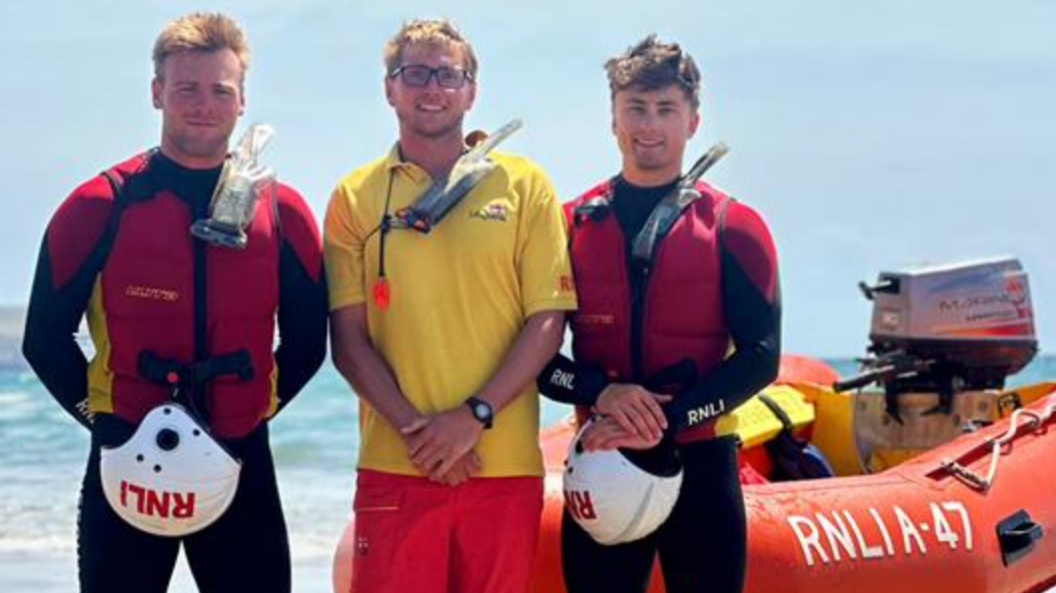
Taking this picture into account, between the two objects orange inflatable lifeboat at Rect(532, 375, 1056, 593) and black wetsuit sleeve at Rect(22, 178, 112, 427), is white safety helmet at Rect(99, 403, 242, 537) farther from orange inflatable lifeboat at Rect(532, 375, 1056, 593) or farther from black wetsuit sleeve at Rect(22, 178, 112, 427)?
orange inflatable lifeboat at Rect(532, 375, 1056, 593)

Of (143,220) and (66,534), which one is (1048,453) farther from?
(66,534)

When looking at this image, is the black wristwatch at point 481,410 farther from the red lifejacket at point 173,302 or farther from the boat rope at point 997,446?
the boat rope at point 997,446

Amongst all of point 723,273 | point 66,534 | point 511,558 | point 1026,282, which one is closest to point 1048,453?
point 1026,282

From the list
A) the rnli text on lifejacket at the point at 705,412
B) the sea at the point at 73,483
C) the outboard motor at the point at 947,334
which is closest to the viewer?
the rnli text on lifejacket at the point at 705,412

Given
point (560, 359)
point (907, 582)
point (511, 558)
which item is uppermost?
point (560, 359)

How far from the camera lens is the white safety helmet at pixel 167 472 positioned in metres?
3.35

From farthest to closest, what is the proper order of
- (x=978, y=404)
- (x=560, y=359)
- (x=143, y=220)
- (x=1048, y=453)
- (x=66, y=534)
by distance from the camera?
(x=66, y=534) → (x=978, y=404) → (x=1048, y=453) → (x=560, y=359) → (x=143, y=220)

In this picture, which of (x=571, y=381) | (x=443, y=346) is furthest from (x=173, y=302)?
(x=571, y=381)

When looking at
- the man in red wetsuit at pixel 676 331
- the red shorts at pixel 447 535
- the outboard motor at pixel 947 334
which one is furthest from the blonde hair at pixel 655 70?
the outboard motor at pixel 947 334

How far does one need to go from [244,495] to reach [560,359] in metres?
0.67

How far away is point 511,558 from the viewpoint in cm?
360

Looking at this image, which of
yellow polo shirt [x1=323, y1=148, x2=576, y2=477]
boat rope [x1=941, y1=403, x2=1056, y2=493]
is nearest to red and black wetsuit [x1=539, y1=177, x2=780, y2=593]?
yellow polo shirt [x1=323, y1=148, x2=576, y2=477]

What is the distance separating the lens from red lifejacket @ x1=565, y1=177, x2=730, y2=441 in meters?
3.80

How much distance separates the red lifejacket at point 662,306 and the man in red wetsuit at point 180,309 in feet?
1.84
